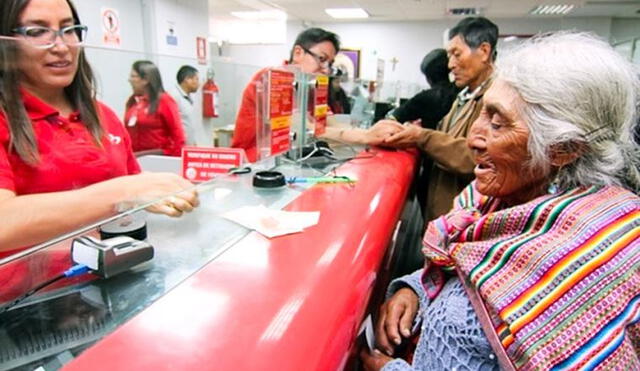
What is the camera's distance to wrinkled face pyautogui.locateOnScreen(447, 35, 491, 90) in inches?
78.9

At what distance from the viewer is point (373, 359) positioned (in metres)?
0.93

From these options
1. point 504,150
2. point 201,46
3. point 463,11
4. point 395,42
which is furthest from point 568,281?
point 395,42

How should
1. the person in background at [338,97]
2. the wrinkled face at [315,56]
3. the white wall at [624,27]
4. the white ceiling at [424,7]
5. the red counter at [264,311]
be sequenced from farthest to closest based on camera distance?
the white wall at [624,27] → the white ceiling at [424,7] → the person in background at [338,97] → the wrinkled face at [315,56] → the red counter at [264,311]

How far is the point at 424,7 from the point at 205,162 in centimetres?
769

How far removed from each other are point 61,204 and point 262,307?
1.45 ft

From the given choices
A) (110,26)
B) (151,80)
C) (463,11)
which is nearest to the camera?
(151,80)

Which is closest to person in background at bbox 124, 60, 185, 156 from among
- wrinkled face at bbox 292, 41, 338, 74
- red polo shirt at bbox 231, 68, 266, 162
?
red polo shirt at bbox 231, 68, 266, 162

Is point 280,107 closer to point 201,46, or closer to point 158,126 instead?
point 158,126

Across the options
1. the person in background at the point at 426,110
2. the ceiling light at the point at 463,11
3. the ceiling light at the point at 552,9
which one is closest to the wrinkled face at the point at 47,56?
the person in background at the point at 426,110

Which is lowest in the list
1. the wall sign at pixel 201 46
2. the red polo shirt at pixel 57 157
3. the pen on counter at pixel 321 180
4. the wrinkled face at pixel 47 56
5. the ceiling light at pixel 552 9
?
the pen on counter at pixel 321 180

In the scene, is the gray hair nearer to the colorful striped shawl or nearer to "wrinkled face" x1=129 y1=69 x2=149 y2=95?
the colorful striped shawl

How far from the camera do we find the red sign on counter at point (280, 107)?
4.55ft

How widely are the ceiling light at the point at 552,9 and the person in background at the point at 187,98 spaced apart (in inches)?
291

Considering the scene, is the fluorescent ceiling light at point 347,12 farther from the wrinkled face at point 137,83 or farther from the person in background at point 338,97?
the wrinkled face at point 137,83
